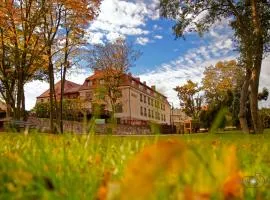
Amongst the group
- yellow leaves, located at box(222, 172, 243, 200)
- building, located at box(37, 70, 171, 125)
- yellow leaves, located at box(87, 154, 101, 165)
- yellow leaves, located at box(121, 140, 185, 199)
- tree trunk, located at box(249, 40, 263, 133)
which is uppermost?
building, located at box(37, 70, 171, 125)

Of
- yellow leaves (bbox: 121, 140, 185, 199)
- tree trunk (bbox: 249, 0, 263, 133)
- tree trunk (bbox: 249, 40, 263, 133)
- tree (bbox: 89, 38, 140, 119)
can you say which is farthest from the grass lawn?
tree (bbox: 89, 38, 140, 119)

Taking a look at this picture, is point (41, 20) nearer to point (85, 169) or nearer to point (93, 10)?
point (93, 10)

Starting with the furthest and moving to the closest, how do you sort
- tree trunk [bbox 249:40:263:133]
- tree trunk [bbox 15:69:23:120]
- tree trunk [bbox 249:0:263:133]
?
tree trunk [bbox 15:69:23:120] < tree trunk [bbox 249:40:263:133] < tree trunk [bbox 249:0:263:133]

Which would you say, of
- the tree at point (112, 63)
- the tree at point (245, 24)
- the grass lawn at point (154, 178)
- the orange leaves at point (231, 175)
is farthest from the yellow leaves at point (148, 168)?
the tree at point (112, 63)

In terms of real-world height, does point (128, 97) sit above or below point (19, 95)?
above

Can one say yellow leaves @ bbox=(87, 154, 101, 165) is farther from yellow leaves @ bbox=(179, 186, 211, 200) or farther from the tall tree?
the tall tree

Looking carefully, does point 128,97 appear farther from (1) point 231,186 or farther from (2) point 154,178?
(2) point 154,178

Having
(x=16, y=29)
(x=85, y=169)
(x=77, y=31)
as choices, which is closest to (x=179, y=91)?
(x=77, y=31)

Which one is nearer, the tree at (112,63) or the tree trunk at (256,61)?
the tree trunk at (256,61)

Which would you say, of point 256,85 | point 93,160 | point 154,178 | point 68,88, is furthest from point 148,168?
point 68,88

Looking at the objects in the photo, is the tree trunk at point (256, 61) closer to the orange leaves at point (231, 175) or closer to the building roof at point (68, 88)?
the orange leaves at point (231, 175)

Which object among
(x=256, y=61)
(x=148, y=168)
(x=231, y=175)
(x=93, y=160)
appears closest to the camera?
(x=148, y=168)

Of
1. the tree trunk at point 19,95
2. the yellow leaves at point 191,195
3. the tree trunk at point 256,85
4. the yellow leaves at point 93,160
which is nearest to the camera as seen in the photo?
the yellow leaves at point 191,195

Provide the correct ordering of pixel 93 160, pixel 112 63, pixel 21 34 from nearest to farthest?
pixel 93 160, pixel 21 34, pixel 112 63
